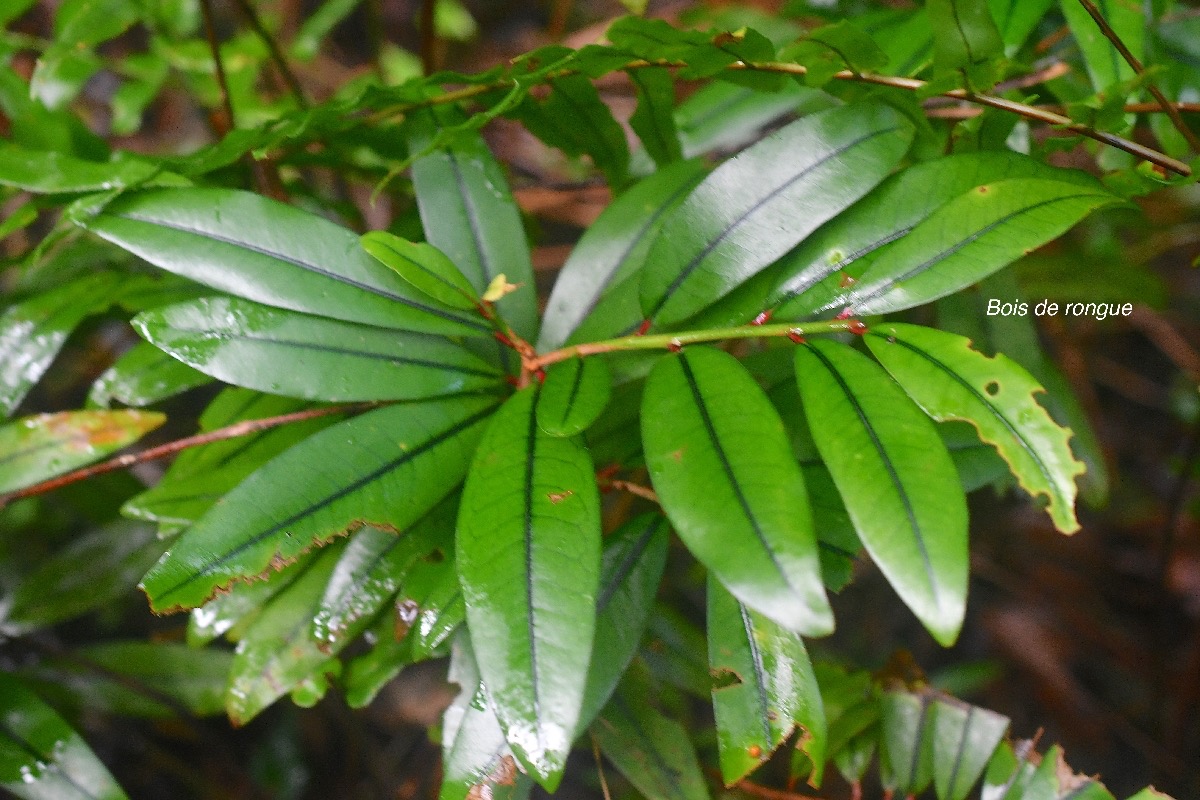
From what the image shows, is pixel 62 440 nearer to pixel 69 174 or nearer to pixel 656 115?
pixel 69 174

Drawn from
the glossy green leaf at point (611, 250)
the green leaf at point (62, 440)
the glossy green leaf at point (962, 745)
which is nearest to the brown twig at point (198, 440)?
the green leaf at point (62, 440)

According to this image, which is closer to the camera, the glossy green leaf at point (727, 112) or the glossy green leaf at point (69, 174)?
the glossy green leaf at point (69, 174)

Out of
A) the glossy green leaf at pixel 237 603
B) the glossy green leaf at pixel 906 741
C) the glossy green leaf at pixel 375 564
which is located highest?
the glossy green leaf at pixel 375 564

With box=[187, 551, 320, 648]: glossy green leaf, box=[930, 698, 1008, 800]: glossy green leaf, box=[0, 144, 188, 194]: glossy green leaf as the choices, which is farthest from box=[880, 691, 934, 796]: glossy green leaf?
box=[0, 144, 188, 194]: glossy green leaf

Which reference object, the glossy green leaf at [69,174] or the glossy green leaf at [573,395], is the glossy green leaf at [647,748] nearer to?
the glossy green leaf at [573,395]

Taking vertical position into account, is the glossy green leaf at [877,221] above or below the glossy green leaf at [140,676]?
above

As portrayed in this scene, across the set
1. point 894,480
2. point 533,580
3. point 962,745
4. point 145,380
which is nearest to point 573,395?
point 533,580

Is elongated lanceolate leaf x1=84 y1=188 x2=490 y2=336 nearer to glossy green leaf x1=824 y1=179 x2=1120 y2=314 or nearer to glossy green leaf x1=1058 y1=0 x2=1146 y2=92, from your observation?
glossy green leaf x1=824 y1=179 x2=1120 y2=314
